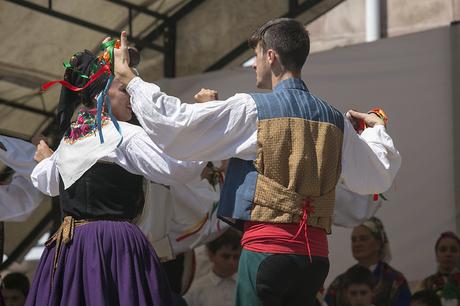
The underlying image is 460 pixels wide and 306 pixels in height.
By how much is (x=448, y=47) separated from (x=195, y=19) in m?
1.63

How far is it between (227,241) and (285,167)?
278 centimetres

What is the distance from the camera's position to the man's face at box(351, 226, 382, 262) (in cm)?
570

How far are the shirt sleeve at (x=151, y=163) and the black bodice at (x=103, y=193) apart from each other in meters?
0.05

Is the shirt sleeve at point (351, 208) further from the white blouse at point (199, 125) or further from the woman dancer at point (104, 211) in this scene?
the white blouse at point (199, 125)

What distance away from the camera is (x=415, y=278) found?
18.7 ft

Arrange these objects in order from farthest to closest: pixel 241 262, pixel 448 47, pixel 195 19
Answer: pixel 195 19 → pixel 448 47 → pixel 241 262

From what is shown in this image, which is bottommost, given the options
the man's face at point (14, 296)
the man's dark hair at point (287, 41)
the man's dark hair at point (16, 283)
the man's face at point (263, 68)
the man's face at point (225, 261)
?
the man's face at point (14, 296)

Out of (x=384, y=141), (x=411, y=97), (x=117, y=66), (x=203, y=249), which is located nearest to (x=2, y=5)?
(x=203, y=249)

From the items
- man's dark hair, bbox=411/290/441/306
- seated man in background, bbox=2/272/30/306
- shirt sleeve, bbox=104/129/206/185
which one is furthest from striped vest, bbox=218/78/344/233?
seated man in background, bbox=2/272/30/306

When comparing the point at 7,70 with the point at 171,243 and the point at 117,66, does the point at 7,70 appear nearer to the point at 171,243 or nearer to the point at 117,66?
the point at 171,243

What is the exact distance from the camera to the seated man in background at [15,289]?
5.52 meters

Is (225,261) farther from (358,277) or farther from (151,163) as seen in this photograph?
(151,163)

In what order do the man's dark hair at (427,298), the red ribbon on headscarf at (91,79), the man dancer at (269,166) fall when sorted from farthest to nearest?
the man's dark hair at (427,298)
the red ribbon on headscarf at (91,79)
the man dancer at (269,166)

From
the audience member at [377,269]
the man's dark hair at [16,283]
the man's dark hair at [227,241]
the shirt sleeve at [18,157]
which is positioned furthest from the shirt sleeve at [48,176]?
the audience member at [377,269]
